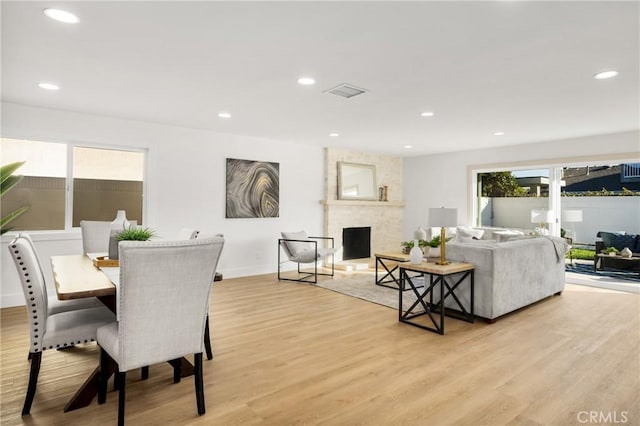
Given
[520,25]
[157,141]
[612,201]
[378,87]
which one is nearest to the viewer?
[520,25]

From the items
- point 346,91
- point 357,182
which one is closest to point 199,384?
point 346,91

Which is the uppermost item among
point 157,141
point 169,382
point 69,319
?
point 157,141

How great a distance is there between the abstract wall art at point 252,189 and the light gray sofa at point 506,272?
3.27m

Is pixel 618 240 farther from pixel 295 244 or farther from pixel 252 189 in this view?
pixel 252 189

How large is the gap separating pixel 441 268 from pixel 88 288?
9.71 ft

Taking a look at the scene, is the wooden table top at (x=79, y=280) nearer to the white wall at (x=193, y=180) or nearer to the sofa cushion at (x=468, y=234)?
the white wall at (x=193, y=180)

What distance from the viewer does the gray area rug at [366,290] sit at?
4598mm

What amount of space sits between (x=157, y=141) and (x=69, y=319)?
340 cm

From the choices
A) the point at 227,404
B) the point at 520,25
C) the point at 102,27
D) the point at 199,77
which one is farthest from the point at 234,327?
the point at 520,25

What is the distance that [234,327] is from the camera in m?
3.63

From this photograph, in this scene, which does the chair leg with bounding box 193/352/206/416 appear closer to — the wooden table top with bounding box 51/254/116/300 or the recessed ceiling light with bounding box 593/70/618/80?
the wooden table top with bounding box 51/254/116/300

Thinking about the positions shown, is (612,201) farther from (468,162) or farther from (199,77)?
(199,77)

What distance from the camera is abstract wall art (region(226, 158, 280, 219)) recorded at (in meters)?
5.92

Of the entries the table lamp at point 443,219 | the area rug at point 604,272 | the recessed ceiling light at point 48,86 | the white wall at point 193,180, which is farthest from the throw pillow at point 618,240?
the recessed ceiling light at point 48,86
